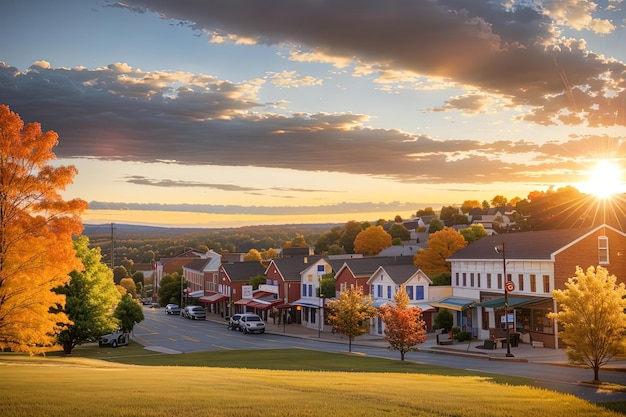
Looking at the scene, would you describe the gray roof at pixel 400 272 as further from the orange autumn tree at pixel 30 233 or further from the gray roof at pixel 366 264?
the orange autumn tree at pixel 30 233

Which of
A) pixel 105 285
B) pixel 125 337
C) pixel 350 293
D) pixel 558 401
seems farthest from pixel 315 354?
pixel 558 401

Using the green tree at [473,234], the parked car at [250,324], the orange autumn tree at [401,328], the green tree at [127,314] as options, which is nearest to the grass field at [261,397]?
the orange autumn tree at [401,328]

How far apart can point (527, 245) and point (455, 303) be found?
10315 mm

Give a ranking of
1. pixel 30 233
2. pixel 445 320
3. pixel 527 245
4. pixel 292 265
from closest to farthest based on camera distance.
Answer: pixel 30 233 → pixel 527 245 → pixel 445 320 → pixel 292 265

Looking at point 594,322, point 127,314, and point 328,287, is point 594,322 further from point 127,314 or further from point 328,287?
point 127,314

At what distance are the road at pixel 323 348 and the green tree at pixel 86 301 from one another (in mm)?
7442

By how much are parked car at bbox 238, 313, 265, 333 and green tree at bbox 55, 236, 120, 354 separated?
22121 millimetres

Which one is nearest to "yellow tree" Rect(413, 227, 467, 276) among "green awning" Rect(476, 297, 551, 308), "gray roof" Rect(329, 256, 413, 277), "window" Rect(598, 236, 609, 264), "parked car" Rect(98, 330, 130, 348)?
"gray roof" Rect(329, 256, 413, 277)

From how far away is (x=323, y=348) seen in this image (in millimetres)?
58844

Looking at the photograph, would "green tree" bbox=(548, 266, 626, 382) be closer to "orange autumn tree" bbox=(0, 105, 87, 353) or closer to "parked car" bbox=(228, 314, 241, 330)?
"orange autumn tree" bbox=(0, 105, 87, 353)

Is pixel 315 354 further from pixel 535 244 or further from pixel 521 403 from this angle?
pixel 521 403

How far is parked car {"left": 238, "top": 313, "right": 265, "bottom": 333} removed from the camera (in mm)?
78062

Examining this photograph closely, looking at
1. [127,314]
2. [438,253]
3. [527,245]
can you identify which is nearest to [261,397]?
[527,245]

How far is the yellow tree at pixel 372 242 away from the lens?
144 m
